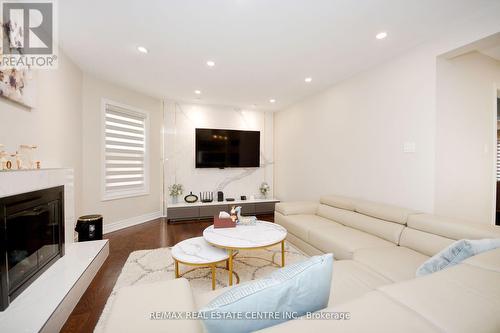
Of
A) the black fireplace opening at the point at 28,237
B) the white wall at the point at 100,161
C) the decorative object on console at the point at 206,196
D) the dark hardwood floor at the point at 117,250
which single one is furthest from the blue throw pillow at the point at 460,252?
the white wall at the point at 100,161

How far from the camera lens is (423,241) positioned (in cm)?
196

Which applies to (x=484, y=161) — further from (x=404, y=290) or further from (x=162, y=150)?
(x=162, y=150)

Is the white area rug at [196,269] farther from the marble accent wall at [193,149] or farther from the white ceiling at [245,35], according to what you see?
the white ceiling at [245,35]

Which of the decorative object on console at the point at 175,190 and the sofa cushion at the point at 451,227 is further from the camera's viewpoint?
the decorative object on console at the point at 175,190

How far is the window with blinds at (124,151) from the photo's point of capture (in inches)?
150

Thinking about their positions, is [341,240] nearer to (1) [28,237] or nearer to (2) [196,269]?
(2) [196,269]

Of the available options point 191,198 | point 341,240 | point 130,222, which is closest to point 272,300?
point 341,240

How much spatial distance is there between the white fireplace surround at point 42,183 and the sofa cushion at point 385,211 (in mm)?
3506

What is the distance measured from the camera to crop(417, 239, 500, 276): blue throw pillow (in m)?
1.19

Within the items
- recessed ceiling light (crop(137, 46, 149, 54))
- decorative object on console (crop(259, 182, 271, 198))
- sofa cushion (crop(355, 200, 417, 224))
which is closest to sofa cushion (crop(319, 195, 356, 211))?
sofa cushion (crop(355, 200, 417, 224))

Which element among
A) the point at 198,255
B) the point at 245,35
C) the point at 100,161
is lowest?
the point at 198,255

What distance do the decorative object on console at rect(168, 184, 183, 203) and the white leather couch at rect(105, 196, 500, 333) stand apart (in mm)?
3345

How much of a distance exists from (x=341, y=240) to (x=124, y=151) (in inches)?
162

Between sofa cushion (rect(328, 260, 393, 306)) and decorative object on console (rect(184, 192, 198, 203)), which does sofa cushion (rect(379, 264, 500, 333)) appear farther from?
decorative object on console (rect(184, 192, 198, 203))
